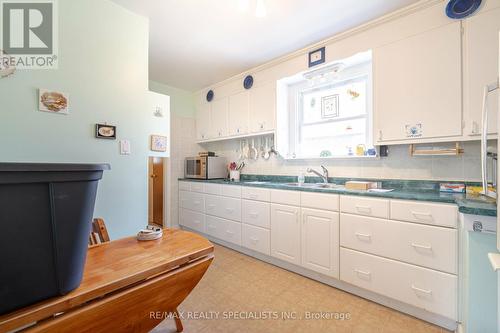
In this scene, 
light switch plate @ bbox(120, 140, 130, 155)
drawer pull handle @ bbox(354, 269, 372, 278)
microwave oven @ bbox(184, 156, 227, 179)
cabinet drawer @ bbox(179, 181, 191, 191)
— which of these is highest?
light switch plate @ bbox(120, 140, 130, 155)

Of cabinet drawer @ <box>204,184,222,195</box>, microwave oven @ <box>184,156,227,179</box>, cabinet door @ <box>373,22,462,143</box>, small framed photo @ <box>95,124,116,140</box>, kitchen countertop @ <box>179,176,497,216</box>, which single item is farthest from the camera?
microwave oven @ <box>184,156,227,179</box>

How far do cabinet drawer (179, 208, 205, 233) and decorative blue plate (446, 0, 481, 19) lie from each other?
349 cm

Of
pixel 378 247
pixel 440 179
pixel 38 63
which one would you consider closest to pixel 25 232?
pixel 38 63

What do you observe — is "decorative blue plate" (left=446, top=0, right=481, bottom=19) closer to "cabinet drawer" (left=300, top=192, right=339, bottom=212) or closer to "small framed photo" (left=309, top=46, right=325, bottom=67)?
"small framed photo" (left=309, top=46, right=325, bottom=67)

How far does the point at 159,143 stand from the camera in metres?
2.40

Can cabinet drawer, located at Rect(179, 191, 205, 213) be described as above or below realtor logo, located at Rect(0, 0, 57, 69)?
below

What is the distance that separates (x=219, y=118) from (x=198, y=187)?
1.18 metres

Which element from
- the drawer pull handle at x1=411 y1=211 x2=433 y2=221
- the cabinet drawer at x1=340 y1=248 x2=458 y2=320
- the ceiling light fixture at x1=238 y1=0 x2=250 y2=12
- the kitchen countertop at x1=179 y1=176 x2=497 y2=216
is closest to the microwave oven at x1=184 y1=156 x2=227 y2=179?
the kitchen countertop at x1=179 y1=176 x2=497 y2=216

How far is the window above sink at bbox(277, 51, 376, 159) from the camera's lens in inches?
102

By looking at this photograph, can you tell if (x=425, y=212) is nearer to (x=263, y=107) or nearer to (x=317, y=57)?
(x=317, y=57)

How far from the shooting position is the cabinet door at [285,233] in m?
2.42

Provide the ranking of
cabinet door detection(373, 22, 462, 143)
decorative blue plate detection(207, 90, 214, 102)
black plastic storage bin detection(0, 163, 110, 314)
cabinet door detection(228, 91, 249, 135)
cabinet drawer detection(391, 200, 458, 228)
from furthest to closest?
decorative blue plate detection(207, 90, 214, 102) → cabinet door detection(228, 91, 249, 135) → cabinet door detection(373, 22, 462, 143) → cabinet drawer detection(391, 200, 458, 228) → black plastic storage bin detection(0, 163, 110, 314)

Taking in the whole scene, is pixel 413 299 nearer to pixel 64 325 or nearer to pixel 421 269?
pixel 421 269

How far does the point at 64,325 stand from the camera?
0.63 metres
